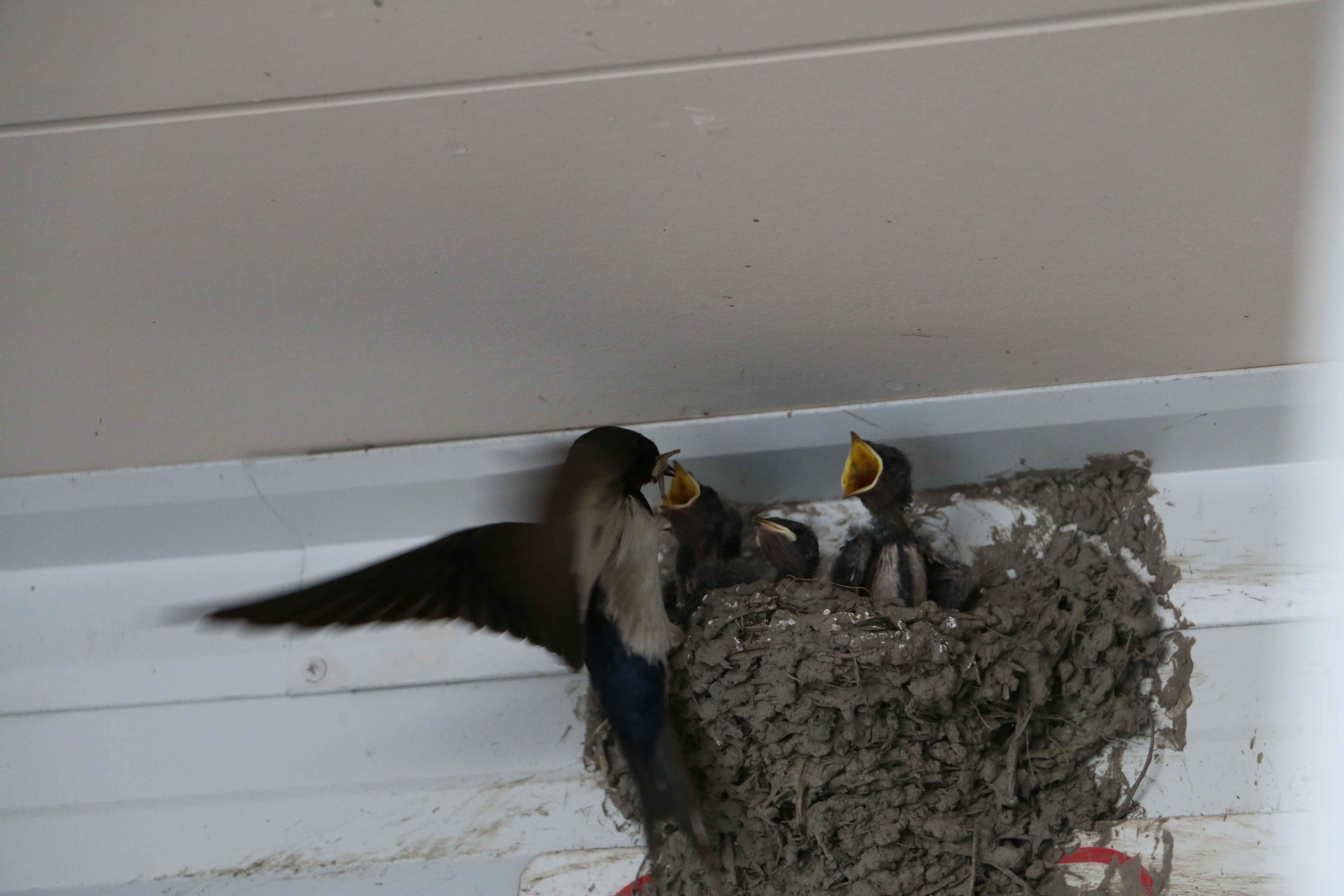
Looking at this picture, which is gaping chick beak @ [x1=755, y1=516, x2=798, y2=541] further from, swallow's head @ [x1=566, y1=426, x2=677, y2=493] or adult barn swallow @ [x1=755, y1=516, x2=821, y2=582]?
swallow's head @ [x1=566, y1=426, x2=677, y2=493]

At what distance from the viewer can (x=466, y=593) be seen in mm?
1764

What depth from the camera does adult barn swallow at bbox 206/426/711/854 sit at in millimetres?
1527

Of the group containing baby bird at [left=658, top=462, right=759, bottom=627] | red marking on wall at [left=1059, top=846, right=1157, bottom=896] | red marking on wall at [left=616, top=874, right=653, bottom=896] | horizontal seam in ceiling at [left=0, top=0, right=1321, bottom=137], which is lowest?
red marking on wall at [left=616, top=874, right=653, bottom=896]

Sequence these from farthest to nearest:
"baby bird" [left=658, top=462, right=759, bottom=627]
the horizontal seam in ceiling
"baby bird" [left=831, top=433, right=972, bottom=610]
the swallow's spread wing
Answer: "baby bird" [left=658, top=462, right=759, bottom=627], "baby bird" [left=831, top=433, right=972, bottom=610], the swallow's spread wing, the horizontal seam in ceiling

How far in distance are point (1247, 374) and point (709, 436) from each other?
0.99m

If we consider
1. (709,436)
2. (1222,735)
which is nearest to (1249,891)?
(1222,735)

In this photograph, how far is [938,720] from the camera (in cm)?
172

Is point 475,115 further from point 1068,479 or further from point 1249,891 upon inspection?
point 1249,891

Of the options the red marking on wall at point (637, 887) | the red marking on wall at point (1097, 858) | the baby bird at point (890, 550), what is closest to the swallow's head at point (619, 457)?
the baby bird at point (890, 550)

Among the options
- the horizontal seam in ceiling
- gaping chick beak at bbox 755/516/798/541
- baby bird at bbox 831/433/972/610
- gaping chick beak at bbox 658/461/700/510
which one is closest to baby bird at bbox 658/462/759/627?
gaping chick beak at bbox 658/461/700/510

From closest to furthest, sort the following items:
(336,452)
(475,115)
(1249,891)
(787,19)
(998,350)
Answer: (787,19) < (475,115) < (1249,891) < (998,350) < (336,452)

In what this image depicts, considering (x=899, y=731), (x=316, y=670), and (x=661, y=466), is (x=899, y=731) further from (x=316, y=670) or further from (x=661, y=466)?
(x=316, y=670)

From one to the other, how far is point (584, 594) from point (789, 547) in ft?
1.75

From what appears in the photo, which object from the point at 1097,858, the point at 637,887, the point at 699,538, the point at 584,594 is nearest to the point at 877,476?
the point at 699,538
